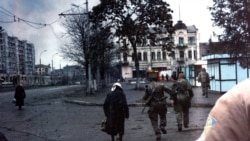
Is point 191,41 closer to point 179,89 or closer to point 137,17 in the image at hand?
point 137,17

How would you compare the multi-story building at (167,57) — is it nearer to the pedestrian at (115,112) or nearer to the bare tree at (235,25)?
the bare tree at (235,25)

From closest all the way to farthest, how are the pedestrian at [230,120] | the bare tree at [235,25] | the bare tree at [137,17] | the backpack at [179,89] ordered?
the pedestrian at [230,120] → the backpack at [179,89] → the bare tree at [235,25] → the bare tree at [137,17]

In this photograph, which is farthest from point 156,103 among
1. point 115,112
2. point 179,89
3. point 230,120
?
point 230,120

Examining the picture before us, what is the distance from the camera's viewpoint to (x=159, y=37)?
165 feet

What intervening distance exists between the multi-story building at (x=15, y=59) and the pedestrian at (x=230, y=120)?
11517 cm

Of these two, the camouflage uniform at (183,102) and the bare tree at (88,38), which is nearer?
the camouflage uniform at (183,102)

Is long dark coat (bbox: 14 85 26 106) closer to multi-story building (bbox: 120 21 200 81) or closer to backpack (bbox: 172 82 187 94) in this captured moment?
backpack (bbox: 172 82 187 94)

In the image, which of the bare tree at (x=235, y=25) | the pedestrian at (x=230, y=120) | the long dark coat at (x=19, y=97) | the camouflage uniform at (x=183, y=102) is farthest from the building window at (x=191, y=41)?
the pedestrian at (x=230, y=120)

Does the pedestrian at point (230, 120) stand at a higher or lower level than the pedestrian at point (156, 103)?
higher

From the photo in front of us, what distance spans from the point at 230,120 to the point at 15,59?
435 feet

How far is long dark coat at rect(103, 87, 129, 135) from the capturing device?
12258mm

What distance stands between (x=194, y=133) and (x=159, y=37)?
37.4 meters

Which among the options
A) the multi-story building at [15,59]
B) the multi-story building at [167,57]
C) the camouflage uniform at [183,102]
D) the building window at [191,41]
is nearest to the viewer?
the camouflage uniform at [183,102]

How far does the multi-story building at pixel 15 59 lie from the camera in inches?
4838
